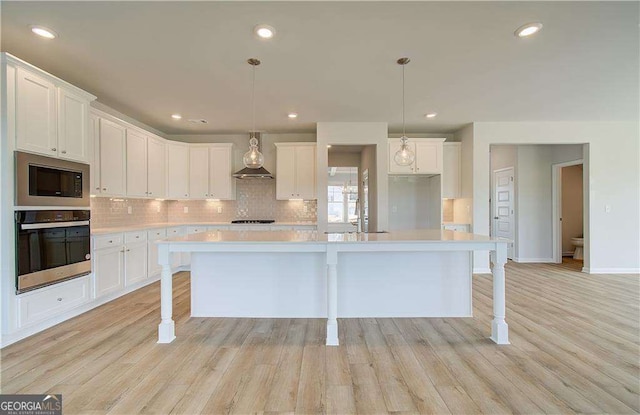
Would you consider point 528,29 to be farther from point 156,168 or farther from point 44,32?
point 156,168

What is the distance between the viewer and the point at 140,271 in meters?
4.07

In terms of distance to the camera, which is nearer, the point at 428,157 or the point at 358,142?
the point at 358,142

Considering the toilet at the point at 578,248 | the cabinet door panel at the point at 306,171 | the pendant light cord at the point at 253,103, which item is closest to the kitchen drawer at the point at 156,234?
the pendant light cord at the point at 253,103

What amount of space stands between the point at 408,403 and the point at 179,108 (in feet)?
15.0

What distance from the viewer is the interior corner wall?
4.95m

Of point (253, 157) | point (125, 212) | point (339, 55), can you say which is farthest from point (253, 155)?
point (125, 212)

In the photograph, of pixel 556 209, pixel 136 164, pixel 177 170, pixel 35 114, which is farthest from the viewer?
pixel 556 209

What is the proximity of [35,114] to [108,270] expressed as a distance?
184cm

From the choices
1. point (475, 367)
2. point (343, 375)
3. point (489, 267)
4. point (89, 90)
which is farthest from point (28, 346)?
point (489, 267)

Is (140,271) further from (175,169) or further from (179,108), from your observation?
(179,108)

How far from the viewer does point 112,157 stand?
3.92 metres

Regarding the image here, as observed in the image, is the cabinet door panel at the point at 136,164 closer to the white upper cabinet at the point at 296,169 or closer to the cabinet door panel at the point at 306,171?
the white upper cabinet at the point at 296,169

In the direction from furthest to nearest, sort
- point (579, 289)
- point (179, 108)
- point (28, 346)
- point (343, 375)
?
point (179, 108) < point (579, 289) < point (28, 346) < point (343, 375)

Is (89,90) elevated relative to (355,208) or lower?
elevated
